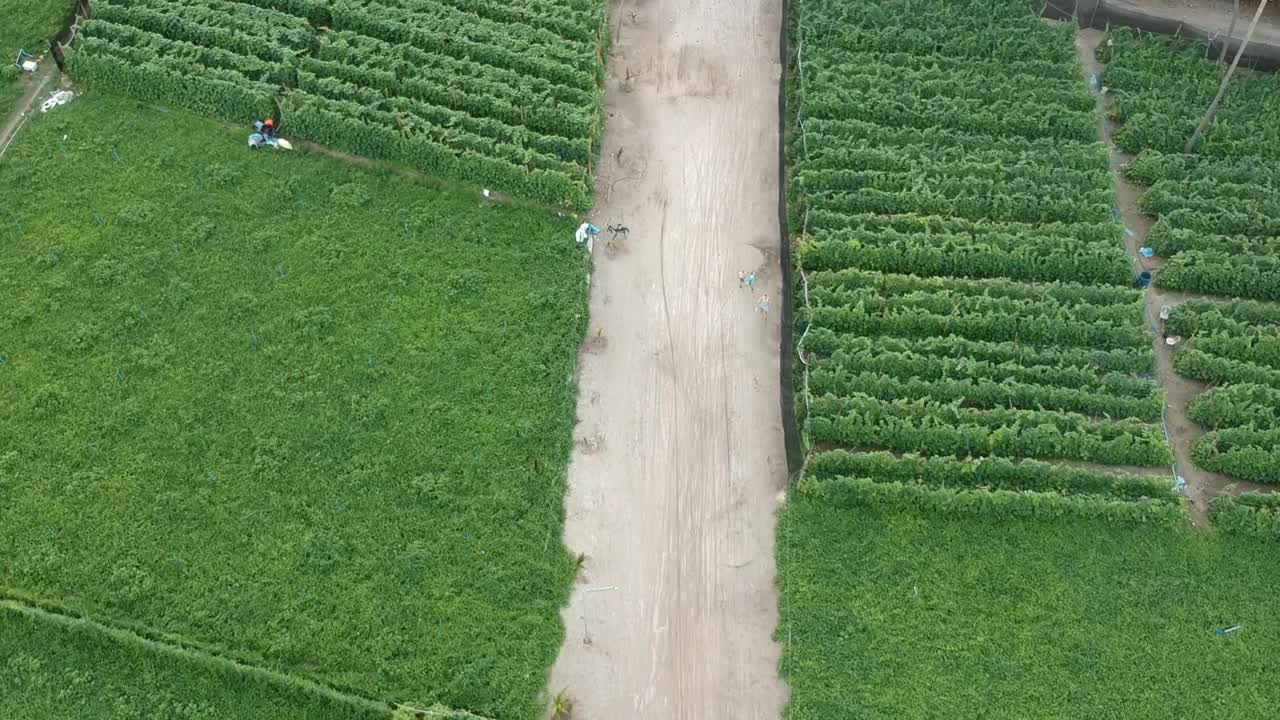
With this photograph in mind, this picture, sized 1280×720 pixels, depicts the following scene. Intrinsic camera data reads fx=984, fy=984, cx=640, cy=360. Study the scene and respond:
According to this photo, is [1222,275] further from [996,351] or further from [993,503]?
[993,503]

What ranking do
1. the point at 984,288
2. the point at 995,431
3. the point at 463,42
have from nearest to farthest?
the point at 995,431 < the point at 984,288 < the point at 463,42

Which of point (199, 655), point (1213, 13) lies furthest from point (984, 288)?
point (199, 655)

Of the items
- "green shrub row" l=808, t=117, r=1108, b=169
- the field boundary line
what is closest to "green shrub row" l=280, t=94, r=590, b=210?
"green shrub row" l=808, t=117, r=1108, b=169

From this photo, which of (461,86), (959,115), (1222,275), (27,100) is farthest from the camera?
(27,100)

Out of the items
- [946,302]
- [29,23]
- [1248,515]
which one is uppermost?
[946,302]

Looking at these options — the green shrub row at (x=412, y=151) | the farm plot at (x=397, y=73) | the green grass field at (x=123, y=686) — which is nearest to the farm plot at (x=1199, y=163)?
the farm plot at (x=397, y=73)

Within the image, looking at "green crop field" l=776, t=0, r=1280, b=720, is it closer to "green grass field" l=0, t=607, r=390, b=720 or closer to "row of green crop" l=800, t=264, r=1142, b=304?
"row of green crop" l=800, t=264, r=1142, b=304

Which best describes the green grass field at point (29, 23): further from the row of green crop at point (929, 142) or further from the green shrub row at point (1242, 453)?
the green shrub row at point (1242, 453)
